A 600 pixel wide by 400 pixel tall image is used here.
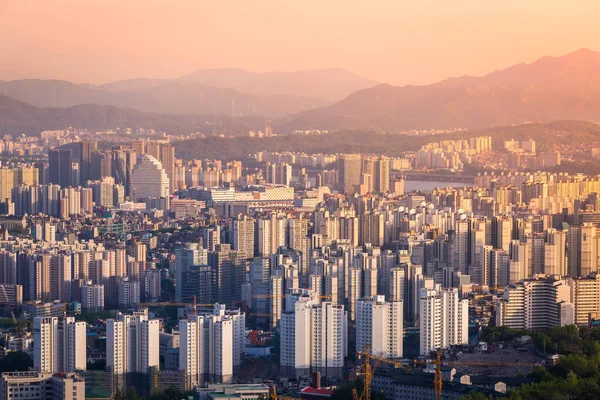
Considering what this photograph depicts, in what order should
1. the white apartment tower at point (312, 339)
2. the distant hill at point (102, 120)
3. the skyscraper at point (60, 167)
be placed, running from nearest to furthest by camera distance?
the white apartment tower at point (312, 339), the skyscraper at point (60, 167), the distant hill at point (102, 120)

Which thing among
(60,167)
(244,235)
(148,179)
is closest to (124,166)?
(148,179)

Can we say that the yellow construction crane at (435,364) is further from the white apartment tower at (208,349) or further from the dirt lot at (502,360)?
the white apartment tower at (208,349)

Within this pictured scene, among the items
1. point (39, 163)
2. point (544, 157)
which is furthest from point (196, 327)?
point (544, 157)

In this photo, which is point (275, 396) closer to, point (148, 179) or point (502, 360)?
point (502, 360)

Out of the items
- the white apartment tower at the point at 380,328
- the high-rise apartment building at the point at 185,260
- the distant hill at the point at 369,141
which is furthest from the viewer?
the distant hill at the point at 369,141

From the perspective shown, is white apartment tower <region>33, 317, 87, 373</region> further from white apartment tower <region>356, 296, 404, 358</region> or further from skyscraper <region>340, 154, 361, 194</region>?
skyscraper <region>340, 154, 361, 194</region>

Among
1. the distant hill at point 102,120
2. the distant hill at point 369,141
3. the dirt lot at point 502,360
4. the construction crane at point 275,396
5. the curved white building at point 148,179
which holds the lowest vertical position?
the construction crane at point 275,396

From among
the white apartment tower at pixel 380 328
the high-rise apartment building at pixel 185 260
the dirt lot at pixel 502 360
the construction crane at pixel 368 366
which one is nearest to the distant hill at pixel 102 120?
the high-rise apartment building at pixel 185 260

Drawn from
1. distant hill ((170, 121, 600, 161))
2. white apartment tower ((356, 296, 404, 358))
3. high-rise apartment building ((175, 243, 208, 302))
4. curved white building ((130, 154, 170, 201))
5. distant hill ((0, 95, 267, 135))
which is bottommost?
white apartment tower ((356, 296, 404, 358))

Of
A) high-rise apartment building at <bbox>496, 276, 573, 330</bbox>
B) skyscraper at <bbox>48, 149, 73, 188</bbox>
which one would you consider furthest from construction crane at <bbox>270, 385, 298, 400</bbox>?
skyscraper at <bbox>48, 149, 73, 188</bbox>
